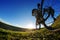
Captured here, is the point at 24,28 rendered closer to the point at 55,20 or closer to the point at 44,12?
the point at 55,20

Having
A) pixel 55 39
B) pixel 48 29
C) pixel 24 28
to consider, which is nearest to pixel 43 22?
pixel 48 29

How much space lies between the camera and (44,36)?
15.9m

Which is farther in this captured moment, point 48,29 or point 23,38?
point 48,29

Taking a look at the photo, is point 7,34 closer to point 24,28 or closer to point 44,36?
point 44,36

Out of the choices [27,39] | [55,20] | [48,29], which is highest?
[55,20]

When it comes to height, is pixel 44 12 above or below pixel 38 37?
above

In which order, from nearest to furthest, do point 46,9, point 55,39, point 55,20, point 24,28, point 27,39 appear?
point 55,39 < point 27,39 < point 46,9 < point 55,20 < point 24,28

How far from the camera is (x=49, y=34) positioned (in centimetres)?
1641

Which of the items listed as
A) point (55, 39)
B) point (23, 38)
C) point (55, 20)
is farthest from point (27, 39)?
point (55, 20)

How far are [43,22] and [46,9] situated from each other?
1.81m

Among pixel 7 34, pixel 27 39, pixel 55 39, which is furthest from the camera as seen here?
pixel 7 34

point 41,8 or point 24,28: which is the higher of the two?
point 41,8

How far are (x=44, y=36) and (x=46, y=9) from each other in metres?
4.55

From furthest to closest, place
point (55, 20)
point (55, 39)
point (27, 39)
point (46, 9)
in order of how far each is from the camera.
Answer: point (55, 20) < point (46, 9) < point (27, 39) < point (55, 39)
